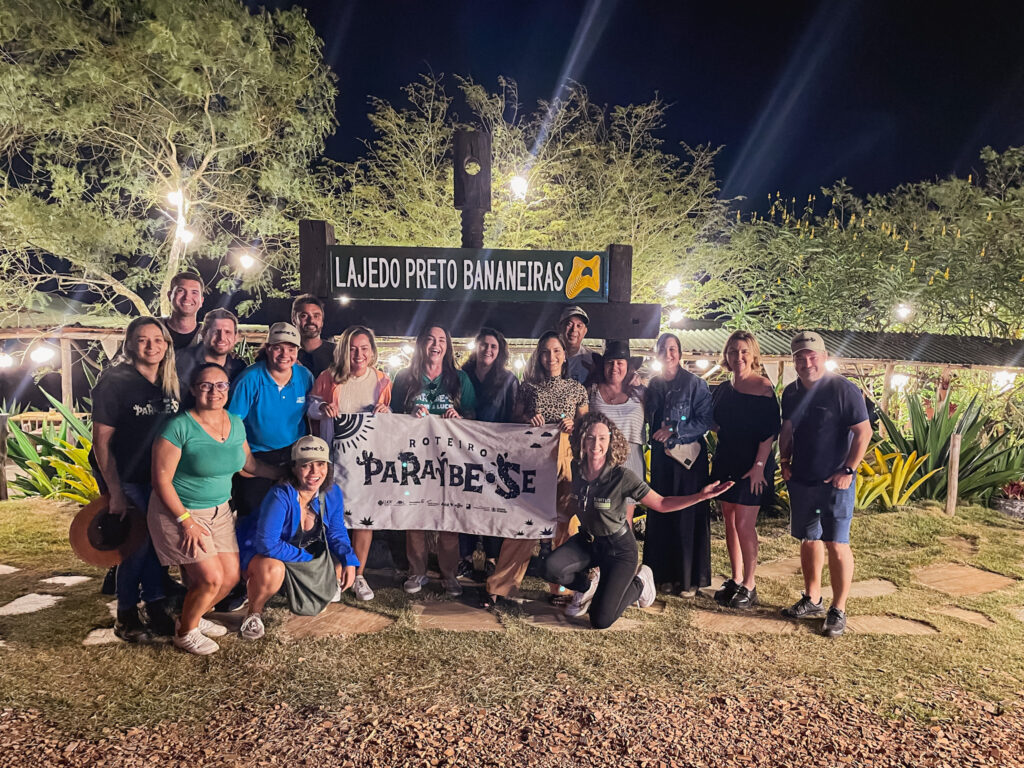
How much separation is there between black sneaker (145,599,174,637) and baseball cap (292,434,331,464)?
3.66 ft

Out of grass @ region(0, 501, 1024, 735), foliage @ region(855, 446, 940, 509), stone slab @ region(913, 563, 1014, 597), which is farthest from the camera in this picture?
foliage @ region(855, 446, 940, 509)

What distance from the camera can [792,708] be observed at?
294 cm

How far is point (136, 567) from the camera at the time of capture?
363 cm

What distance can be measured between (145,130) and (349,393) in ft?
46.3

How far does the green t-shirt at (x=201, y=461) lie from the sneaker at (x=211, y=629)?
0.72 m

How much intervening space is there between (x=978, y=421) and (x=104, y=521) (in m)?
7.82

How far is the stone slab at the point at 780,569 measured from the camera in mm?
4793

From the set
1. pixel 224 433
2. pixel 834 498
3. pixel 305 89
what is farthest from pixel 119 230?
pixel 834 498

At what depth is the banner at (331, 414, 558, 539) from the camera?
4238 mm

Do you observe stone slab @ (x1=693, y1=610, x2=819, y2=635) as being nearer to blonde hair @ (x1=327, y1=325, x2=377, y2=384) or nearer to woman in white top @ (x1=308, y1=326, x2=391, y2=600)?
woman in white top @ (x1=308, y1=326, x2=391, y2=600)

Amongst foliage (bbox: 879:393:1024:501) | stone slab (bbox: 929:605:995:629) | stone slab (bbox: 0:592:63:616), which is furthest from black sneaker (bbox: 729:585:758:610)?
stone slab (bbox: 0:592:63:616)

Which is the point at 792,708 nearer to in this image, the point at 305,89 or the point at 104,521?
the point at 104,521

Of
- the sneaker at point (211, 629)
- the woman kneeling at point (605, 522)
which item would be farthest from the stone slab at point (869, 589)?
the sneaker at point (211, 629)

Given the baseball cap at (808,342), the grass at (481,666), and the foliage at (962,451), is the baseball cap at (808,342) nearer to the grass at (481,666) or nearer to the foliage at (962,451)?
the grass at (481,666)
